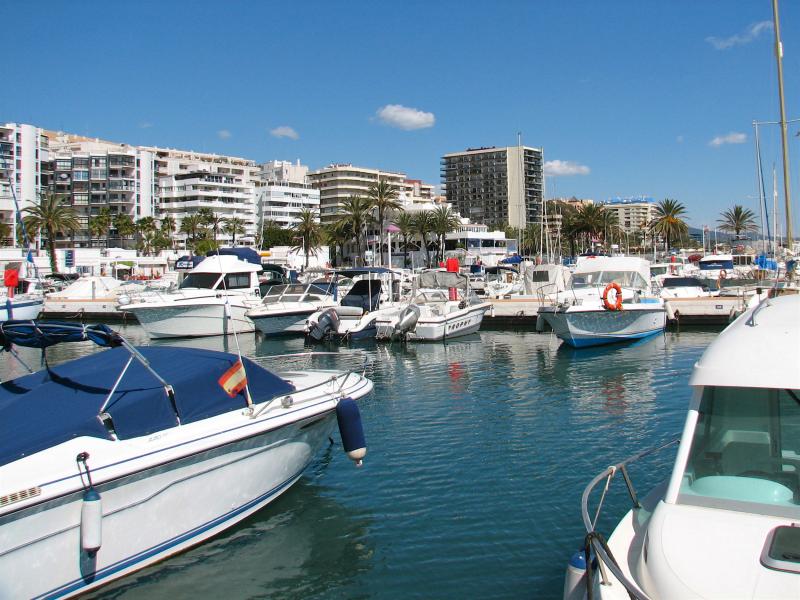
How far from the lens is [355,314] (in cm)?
3144

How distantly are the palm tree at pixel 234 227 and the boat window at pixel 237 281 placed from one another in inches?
3240

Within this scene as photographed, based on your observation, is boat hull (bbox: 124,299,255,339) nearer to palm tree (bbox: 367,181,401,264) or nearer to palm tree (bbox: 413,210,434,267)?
palm tree (bbox: 367,181,401,264)

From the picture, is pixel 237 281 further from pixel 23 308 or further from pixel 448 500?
pixel 448 500

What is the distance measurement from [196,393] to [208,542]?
1.88m

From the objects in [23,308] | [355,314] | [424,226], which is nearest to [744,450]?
[355,314]

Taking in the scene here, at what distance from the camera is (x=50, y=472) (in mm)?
7074

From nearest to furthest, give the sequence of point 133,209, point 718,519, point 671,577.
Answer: point 671,577, point 718,519, point 133,209

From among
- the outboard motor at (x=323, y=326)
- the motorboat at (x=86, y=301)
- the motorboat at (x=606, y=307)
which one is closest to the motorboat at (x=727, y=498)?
the motorboat at (x=606, y=307)

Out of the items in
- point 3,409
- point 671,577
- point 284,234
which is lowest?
point 671,577

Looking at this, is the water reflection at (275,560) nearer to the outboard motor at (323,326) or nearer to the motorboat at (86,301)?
the outboard motor at (323,326)

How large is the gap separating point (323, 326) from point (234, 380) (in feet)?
69.1

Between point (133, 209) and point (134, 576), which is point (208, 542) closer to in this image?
point (134, 576)

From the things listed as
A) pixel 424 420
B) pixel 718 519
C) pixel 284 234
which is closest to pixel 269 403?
pixel 718 519

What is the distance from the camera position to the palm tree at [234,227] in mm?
118863
